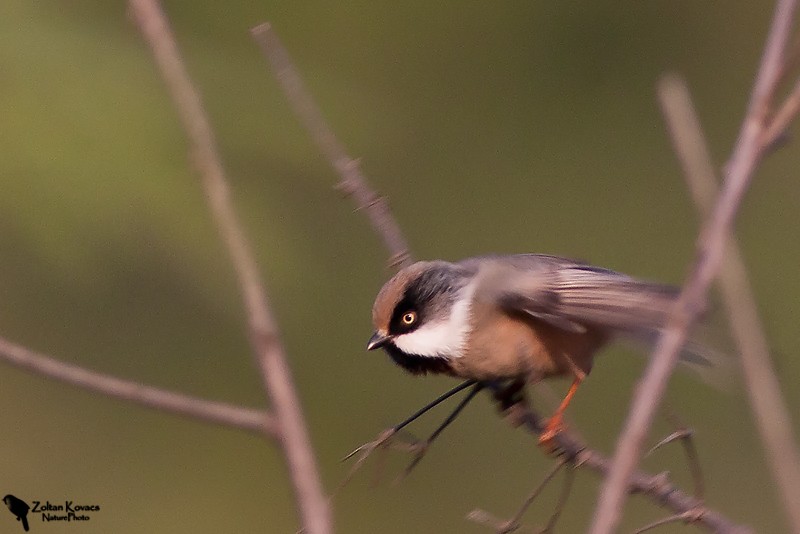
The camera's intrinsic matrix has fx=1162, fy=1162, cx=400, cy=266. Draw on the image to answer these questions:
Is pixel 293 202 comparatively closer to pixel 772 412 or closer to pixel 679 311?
pixel 772 412

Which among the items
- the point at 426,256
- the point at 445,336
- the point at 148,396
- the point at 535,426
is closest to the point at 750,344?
the point at 535,426

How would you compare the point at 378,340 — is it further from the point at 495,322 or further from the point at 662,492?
the point at 662,492

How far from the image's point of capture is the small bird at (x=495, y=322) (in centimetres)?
262

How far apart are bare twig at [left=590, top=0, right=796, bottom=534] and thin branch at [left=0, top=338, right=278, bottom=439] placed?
0.35 metres

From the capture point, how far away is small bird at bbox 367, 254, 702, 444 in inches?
103

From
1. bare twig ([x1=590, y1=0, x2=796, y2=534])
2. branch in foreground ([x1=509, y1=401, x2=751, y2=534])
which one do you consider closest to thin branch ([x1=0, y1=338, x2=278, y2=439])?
bare twig ([x1=590, y1=0, x2=796, y2=534])

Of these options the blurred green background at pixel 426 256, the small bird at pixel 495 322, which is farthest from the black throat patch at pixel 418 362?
the blurred green background at pixel 426 256

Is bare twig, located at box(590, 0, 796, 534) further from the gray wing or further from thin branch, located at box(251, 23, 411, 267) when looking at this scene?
the gray wing

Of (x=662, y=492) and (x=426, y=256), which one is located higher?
(x=426, y=256)

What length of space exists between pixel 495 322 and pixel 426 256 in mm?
3868

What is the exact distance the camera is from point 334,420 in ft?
21.1

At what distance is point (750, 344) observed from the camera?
1.94 meters

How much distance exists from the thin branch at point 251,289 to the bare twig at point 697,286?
279mm

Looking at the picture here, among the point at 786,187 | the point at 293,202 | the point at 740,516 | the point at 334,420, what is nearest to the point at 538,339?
the point at 293,202
